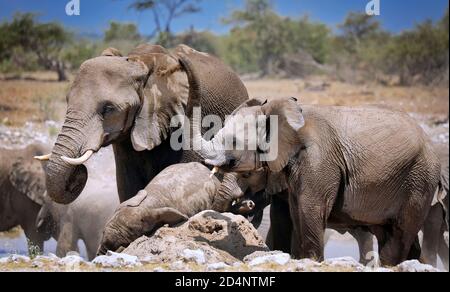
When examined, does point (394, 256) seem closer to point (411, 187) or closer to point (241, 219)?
point (411, 187)

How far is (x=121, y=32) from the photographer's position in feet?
74.1

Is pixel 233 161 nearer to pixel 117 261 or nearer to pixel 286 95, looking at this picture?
pixel 117 261

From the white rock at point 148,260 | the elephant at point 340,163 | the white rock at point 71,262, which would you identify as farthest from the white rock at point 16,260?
the elephant at point 340,163

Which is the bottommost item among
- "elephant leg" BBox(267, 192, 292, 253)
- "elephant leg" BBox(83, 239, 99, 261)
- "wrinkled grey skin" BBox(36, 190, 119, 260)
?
"elephant leg" BBox(83, 239, 99, 261)

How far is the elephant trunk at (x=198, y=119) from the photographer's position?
711cm

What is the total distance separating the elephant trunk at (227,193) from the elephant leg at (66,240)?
3.59m

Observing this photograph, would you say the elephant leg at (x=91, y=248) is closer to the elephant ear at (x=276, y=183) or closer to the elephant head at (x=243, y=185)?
the elephant head at (x=243, y=185)

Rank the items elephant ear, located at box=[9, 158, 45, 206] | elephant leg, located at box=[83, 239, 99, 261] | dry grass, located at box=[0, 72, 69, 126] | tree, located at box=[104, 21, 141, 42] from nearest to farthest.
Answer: elephant leg, located at box=[83, 239, 99, 261] < elephant ear, located at box=[9, 158, 45, 206] < dry grass, located at box=[0, 72, 69, 126] < tree, located at box=[104, 21, 141, 42]

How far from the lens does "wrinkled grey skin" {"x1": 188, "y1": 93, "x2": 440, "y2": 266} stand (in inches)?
281

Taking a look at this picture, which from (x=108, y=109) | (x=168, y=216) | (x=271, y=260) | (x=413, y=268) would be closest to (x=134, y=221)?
(x=168, y=216)

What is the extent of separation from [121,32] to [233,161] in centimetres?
1577

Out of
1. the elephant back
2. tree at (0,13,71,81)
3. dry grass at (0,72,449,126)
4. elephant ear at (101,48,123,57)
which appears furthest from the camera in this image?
tree at (0,13,71,81)

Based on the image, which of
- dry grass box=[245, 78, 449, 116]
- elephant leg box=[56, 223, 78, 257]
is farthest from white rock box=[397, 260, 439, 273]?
dry grass box=[245, 78, 449, 116]

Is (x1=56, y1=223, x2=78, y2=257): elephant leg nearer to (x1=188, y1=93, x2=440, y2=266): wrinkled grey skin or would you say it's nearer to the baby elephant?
the baby elephant
